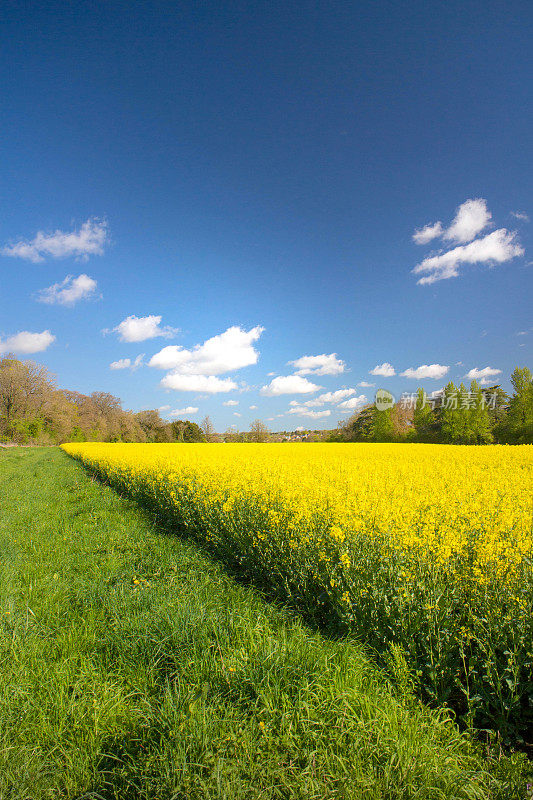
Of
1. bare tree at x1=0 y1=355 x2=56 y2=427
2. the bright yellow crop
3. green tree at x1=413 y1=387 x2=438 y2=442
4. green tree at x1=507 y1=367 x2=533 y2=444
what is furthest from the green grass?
bare tree at x1=0 y1=355 x2=56 y2=427

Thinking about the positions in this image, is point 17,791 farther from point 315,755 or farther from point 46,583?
point 46,583

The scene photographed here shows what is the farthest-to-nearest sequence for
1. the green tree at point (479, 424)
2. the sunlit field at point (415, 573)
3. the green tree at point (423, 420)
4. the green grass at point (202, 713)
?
the green tree at point (423, 420) → the green tree at point (479, 424) → the sunlit field at point (415, 573) → the green grass at point (202, 713)

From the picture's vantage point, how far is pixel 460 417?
130 ft

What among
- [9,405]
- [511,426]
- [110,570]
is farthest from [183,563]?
[9,405]

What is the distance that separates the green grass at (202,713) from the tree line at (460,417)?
4098cm

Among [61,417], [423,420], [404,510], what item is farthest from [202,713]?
[61,417]

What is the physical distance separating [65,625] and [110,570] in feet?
4.87

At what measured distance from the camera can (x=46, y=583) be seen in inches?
165

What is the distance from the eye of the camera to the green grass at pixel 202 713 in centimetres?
172

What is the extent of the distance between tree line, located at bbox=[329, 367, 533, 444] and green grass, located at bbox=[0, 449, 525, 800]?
134 feet

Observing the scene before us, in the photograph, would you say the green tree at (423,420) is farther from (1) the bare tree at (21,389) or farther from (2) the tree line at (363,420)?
(1) the bare tree at (21,389)

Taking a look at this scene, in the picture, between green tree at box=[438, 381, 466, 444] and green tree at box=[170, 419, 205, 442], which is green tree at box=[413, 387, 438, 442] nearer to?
green tree at box=[438, 381, 466, 444]

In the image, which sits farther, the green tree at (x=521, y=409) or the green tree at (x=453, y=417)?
the green tree at (x=453, y=417)

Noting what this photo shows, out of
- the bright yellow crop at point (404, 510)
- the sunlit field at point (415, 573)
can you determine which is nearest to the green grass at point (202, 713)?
the sunlit field at point (415, 573)
